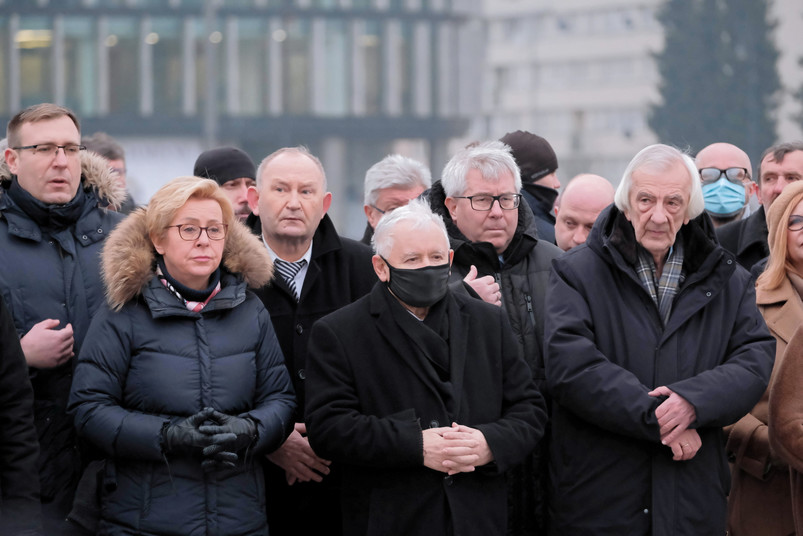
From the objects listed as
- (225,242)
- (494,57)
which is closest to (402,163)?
(225,242)

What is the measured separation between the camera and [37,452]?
4391mm

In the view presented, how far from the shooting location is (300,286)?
18.5ft

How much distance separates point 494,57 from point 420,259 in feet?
274

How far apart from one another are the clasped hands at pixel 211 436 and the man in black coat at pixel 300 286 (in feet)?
1.98

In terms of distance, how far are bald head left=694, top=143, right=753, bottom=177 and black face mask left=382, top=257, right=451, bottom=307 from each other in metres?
3.26

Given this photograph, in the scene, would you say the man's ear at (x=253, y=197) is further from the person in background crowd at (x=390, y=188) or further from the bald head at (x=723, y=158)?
the bald head at (x=723, y=158)

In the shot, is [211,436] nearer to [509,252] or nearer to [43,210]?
[43,210]

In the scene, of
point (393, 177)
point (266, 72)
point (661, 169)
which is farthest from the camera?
point (266, 72)

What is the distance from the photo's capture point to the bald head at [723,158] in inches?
294

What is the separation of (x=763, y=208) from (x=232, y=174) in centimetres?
301

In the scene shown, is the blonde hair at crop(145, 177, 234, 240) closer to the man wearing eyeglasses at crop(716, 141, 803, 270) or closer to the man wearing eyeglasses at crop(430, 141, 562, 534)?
the man wearing eyeglasses at crop(430, 141, 562, 534)

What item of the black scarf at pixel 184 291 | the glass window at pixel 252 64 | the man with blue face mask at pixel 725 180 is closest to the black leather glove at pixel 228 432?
the black scarf at pixel 184 291

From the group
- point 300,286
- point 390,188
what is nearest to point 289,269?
point 300,286

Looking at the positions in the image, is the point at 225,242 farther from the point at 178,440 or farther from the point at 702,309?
the point at 702,309
